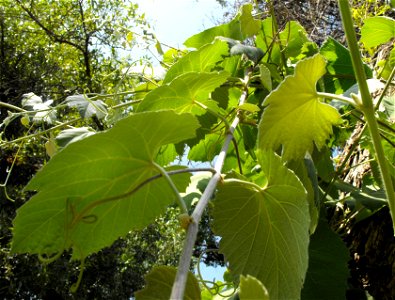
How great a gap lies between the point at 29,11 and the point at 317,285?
14.7ft

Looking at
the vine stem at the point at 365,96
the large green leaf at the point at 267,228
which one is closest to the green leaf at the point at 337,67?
the large green leaf at the point at 267,228

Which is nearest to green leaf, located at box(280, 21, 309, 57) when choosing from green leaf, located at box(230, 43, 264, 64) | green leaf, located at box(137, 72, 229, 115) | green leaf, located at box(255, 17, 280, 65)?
green leaf, located at box(255, 17, 280, 65)

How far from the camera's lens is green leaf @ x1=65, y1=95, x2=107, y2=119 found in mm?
760

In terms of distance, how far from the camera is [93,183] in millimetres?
445

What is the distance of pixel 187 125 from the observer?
43cm

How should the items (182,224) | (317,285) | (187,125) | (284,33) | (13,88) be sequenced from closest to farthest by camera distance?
(182,224), (187,125), (317,285), (284,33), (13,88)

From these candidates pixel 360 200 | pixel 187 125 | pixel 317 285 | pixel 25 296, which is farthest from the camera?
pixel 25 296

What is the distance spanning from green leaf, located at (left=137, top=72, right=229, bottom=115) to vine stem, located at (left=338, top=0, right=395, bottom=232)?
0.83ft

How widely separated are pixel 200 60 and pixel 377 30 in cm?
36

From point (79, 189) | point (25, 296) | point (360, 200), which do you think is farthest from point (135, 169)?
point (25, 296)

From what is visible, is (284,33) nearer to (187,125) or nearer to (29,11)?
(187,125)

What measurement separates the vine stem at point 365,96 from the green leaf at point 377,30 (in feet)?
1.88

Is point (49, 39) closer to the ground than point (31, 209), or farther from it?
farther from it

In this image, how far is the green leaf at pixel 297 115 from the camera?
1.48 ft
